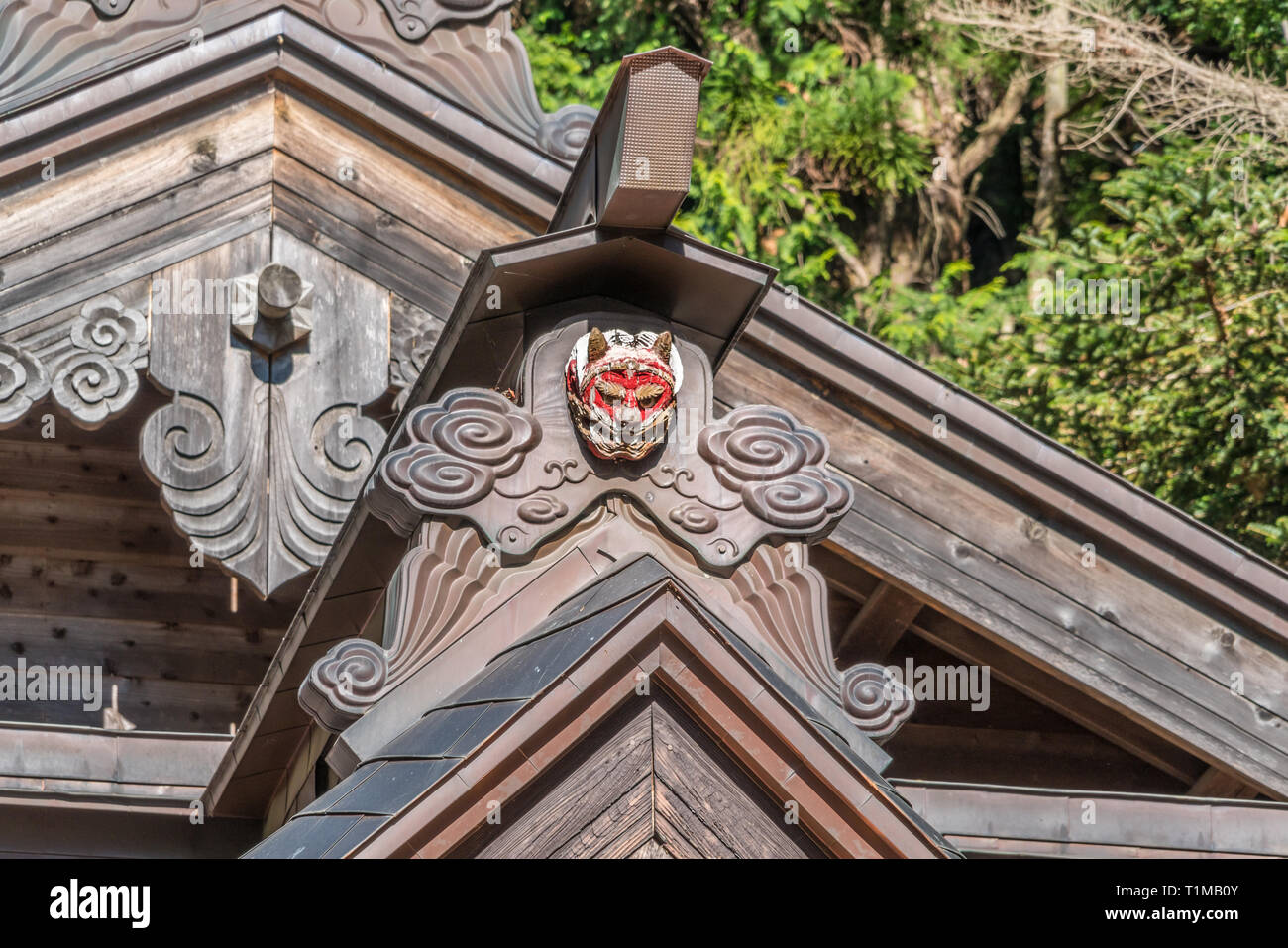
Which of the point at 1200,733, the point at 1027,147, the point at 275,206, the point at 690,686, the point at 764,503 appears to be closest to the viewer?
the point at 690,686

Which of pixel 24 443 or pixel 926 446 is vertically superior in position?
pixel 24 443

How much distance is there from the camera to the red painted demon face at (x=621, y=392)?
3619 millimetres

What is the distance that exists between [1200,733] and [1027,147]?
13094mm

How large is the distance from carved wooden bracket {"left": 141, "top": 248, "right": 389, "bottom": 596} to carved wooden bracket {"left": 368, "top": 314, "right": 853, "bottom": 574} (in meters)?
1.69

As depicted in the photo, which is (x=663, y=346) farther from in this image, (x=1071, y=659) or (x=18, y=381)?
(x=18, y=381)

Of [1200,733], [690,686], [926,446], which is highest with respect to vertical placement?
[926,446]

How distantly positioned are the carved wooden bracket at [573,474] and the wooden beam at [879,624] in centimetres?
138

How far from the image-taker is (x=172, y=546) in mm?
6633

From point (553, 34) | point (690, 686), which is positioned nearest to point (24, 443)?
point (690, 686)

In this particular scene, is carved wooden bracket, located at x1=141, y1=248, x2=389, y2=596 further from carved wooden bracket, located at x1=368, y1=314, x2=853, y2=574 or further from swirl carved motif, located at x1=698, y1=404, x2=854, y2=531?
swirl carved motif, located at x1=698, y1=404, x2=854, y2=531

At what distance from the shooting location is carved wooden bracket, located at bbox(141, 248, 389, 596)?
528cm

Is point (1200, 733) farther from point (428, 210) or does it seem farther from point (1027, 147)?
point (1027, 147)

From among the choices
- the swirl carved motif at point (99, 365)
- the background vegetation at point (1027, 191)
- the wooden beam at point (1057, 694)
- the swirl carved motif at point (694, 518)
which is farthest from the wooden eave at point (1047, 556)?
the background vegetation at point (1027, 191)

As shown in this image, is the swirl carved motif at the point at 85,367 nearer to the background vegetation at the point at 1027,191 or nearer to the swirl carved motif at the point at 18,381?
the swirl carved motif at the point at 18,381
